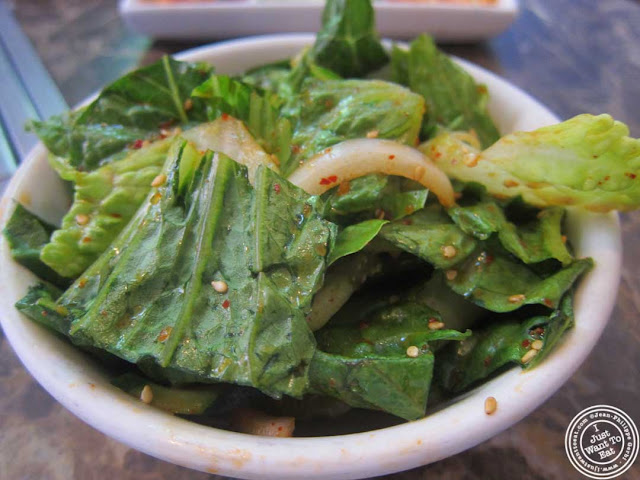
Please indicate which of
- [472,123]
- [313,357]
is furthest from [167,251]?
[472,123]

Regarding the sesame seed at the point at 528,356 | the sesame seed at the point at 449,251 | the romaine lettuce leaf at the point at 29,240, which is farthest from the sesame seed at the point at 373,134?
the romaine lettuce leaf at the point at 29,240

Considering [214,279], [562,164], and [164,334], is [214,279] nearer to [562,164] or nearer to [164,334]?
[164,334]

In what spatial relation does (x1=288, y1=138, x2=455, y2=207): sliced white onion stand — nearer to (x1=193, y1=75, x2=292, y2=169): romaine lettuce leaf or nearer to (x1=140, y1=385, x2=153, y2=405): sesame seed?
(x1=193, y1=75, x2=292, y2=169): romaine lettuce leaf

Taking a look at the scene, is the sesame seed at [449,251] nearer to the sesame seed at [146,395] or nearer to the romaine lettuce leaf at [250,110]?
the romaine lettuce leaf at [250,110]

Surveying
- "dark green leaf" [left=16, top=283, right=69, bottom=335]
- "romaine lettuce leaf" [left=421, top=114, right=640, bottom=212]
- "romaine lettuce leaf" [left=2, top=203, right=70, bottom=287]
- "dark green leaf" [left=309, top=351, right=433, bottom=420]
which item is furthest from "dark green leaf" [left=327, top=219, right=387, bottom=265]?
"romaine lettuce leaf" [left=2, top=203, right=70, bottom=287]

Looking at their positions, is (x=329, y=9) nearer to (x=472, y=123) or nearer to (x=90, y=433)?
(x=472, y=123)

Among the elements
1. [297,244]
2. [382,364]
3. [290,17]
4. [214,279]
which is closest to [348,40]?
[297,244]
